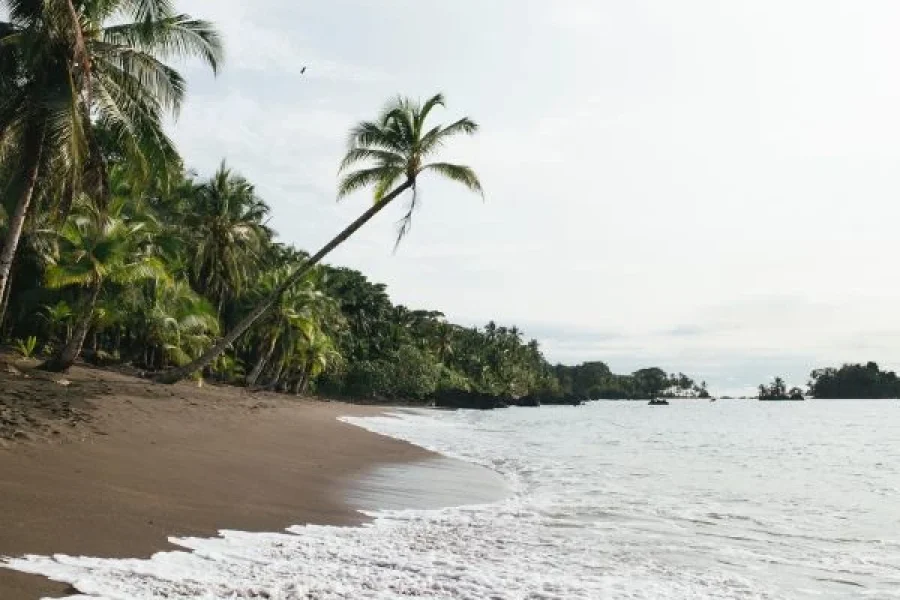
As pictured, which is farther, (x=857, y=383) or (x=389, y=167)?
(x=857, y=383)

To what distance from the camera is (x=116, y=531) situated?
5984mm

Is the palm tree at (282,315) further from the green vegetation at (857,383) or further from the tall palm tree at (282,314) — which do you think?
the green vegetation at (857,383)

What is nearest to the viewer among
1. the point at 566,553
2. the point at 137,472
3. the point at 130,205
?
the point at 566,553

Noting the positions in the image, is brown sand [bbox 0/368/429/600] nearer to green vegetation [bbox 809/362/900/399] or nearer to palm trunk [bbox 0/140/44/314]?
palm trunk [bbox 0/140/44/314]

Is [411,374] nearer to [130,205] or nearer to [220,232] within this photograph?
[220,232]

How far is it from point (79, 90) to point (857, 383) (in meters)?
194

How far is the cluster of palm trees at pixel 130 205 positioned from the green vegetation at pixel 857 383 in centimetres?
16476

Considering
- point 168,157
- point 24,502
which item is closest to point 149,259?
point 168,157

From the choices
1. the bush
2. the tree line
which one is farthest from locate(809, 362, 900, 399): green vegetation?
the bush

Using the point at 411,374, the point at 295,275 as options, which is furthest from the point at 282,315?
the point at 411,374

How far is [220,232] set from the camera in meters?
34.5

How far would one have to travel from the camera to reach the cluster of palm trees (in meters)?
13.2

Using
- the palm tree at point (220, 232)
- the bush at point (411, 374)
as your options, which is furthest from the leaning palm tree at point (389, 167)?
the bush at point (411, 374)

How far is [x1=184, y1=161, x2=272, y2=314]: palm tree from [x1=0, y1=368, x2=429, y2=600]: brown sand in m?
17.5
